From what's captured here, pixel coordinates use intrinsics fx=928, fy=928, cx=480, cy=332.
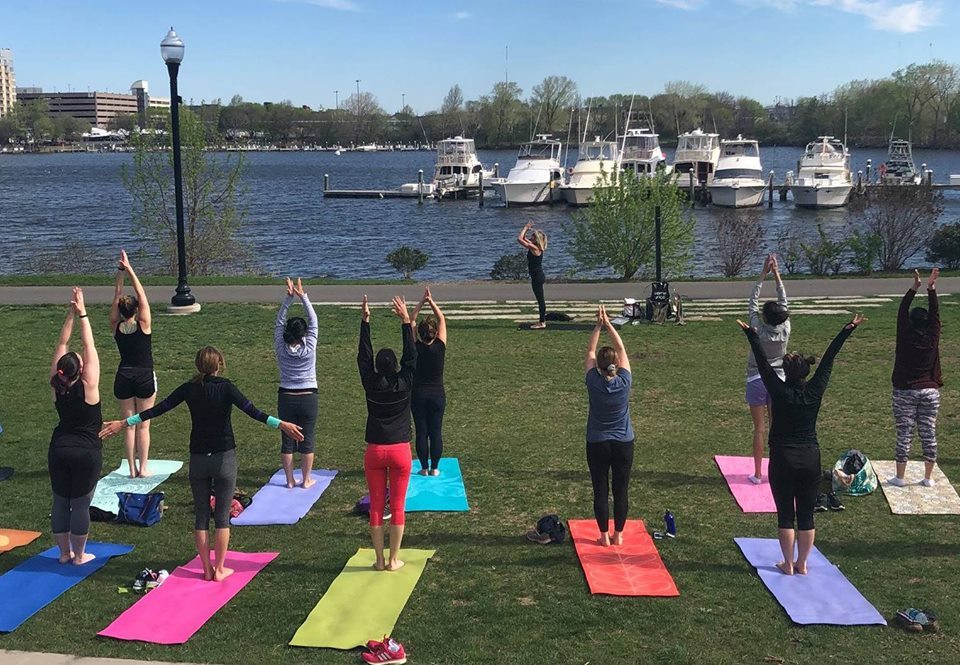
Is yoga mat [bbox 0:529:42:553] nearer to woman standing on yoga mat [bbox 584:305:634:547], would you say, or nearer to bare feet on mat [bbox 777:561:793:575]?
woman standing on yoga mat [bbox 584:305:634:547]

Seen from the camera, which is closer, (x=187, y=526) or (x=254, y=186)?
(x=187, y=526)

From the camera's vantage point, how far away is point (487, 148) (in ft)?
632

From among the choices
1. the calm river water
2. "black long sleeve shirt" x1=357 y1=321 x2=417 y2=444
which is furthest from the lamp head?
the calm river water

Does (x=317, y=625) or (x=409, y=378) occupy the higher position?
(x=409, y=378)

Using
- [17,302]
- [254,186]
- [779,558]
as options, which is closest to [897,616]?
[779,558]

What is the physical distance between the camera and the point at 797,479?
7.27 meters

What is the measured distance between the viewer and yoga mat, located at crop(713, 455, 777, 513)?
9.20 metres

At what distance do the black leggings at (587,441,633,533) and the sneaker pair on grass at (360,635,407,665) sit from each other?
2.54 meters

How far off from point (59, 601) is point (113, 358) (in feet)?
31.3

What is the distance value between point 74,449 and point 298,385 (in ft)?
8.57

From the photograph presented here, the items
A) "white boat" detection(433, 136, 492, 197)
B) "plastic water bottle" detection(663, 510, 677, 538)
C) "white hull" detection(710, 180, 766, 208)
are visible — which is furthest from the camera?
"white boat" detection(433, 136, 492, 197)

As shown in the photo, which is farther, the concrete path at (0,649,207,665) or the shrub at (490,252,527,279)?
the shrub at (490,252,527,279)

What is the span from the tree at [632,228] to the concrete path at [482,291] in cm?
161

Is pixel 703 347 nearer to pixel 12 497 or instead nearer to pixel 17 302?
pixel 12 497
